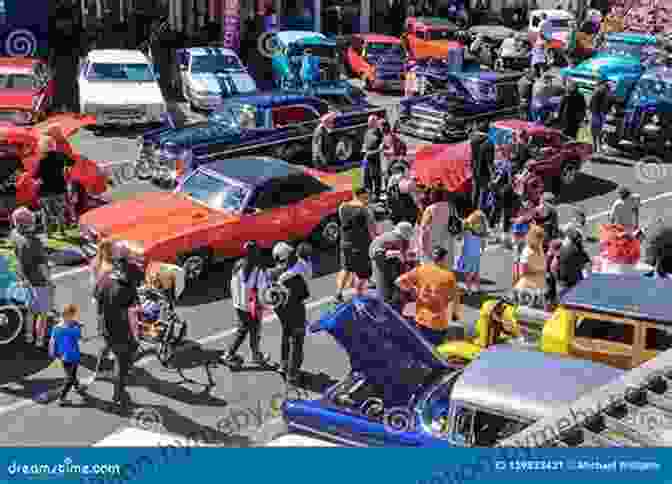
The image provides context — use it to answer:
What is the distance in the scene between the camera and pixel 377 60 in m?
25.8

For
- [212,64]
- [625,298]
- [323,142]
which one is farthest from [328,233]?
[212,64]

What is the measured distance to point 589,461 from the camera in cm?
556

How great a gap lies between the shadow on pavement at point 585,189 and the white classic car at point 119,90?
27.4 feet

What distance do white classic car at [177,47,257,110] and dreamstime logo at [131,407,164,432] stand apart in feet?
41.9

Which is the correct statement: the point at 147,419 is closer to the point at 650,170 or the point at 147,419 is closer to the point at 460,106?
the point at 460,106

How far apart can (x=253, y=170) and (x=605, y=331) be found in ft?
20.0

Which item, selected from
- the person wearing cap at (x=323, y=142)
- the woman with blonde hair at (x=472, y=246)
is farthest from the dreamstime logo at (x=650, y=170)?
the woman with blonde hair at (x=472, y=246)

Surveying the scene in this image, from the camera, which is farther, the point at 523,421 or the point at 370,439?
the point at 370,439

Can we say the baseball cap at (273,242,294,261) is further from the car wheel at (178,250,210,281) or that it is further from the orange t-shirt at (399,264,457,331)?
the car wheel at (178,250,210,281)

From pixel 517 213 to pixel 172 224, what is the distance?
5.38 meters

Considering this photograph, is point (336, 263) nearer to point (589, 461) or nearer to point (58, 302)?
point (58, 302)

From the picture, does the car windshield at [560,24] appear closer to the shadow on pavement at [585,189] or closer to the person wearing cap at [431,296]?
the shadow on pavement at [585,189]

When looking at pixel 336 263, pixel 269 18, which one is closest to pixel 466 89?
pixel 336 263

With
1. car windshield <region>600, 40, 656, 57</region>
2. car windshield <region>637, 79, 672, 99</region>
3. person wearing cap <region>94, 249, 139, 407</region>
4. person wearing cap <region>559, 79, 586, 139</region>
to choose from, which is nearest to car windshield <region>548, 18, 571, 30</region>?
car windshield <region>600, 40, 656, 57</region>
